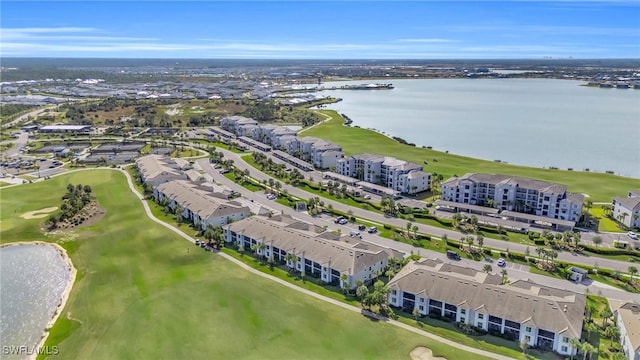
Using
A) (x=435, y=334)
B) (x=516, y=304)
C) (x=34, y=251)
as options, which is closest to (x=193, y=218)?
(x=34, y=251)

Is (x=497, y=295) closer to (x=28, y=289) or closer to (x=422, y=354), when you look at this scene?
(x=422, y=354)

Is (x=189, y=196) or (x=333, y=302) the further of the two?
(x=189, y=196)

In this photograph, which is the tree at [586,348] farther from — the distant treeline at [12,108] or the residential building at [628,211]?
the distant treeline at [12,108]

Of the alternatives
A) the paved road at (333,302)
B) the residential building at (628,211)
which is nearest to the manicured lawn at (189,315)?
the paved road at (333,302)

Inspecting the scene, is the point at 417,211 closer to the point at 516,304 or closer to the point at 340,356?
the point at 516,304

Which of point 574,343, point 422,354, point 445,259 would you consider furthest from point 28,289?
point 574,343

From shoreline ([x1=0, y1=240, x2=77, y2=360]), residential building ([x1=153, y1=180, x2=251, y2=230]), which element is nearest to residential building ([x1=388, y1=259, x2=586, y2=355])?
residential building ([x1=153, y1=180, x2=251, y2=230])
